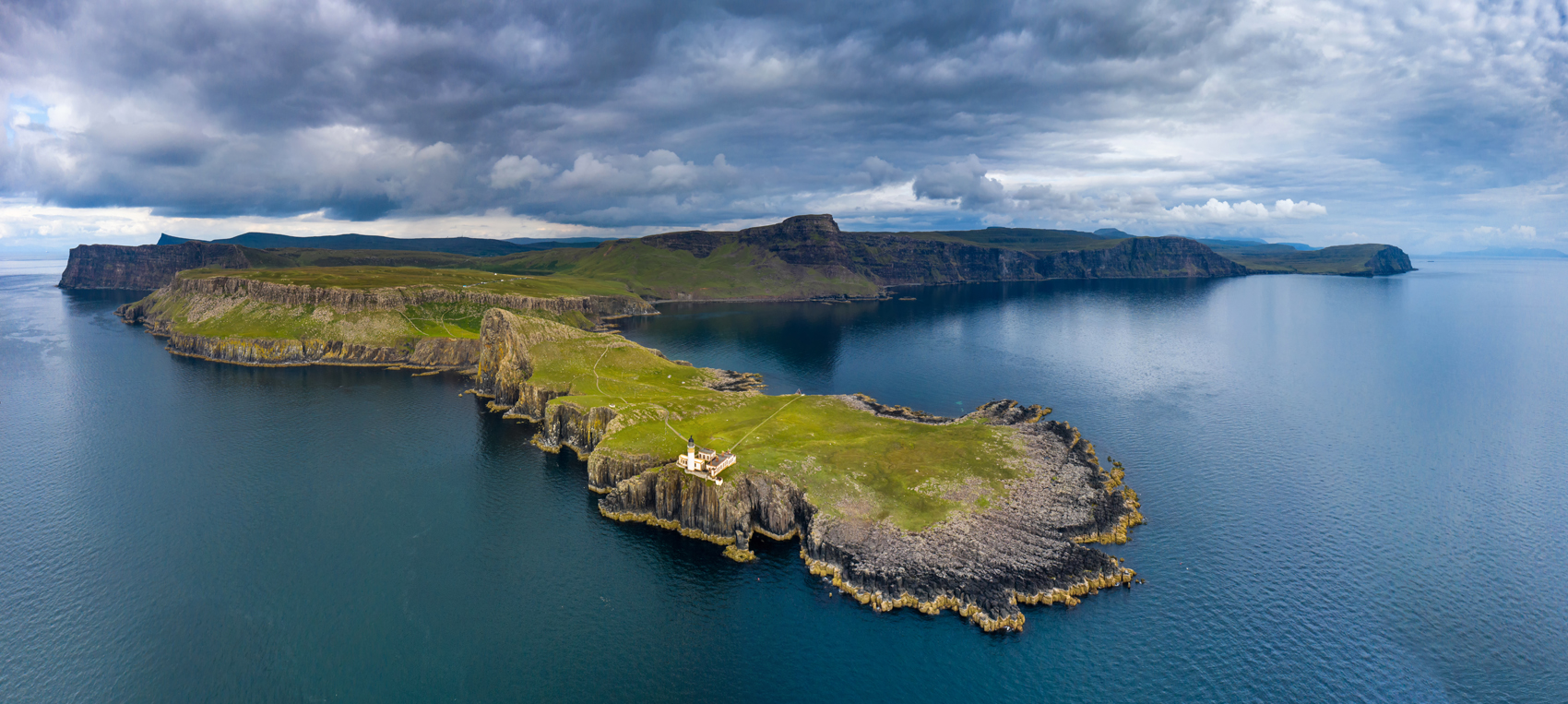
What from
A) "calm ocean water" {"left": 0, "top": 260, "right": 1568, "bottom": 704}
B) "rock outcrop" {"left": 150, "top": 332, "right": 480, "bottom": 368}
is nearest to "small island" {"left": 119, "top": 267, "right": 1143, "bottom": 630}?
"calm ocean water" {"left": 0, "top": 260, "right": 1568, "bottom": 704}

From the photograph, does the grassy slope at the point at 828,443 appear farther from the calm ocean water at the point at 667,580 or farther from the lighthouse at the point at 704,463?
the calm ocean water at the point at 667,580

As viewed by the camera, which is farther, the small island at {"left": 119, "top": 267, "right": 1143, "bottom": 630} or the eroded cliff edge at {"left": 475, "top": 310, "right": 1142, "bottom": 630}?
the small island at {"left": 119, "top": 267, "right": 1143, "bottom": 630}

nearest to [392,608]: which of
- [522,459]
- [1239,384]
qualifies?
[522,459]

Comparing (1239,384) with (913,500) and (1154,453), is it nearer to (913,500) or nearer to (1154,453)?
(1154,453)

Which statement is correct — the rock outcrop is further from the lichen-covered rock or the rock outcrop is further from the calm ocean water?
the lichen-covered rock

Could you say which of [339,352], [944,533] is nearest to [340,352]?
[339,352]

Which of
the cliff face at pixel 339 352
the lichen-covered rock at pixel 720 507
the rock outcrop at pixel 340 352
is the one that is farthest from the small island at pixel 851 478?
the rock outcrop at pixel 340 352

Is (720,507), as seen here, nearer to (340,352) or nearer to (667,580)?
(667,580)
